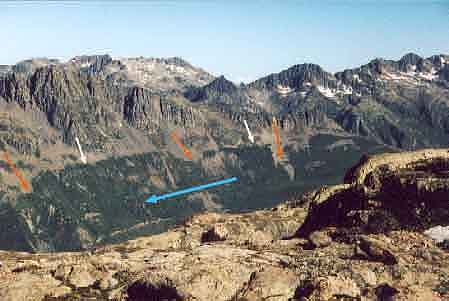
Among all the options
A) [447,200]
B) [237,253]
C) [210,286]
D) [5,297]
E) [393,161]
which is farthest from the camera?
[393,161]

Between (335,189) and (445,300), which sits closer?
(445,300)

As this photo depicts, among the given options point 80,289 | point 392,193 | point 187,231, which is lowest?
point 187,231

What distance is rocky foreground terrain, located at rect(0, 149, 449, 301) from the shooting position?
57844 millimetres

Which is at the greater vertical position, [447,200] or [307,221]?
[447,200]

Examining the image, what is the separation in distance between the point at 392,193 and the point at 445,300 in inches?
1389

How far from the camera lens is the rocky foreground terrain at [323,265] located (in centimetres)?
5784

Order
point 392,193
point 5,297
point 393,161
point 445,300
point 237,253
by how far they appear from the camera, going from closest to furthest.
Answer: point 445,300 → point 5,297 → point 237,253 → point 392,193 → point 393,161

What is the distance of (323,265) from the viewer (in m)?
66.0

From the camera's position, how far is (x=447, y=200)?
79.3 meters

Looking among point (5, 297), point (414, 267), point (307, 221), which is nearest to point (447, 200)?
point (414, 267)

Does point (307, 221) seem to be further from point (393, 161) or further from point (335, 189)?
point (393, 161)

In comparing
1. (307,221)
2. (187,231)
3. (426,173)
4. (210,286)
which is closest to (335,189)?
(307,221)

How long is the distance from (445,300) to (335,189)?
5834 centimetres

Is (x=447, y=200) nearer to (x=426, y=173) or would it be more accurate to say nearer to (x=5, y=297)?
(x=426, y=173)
